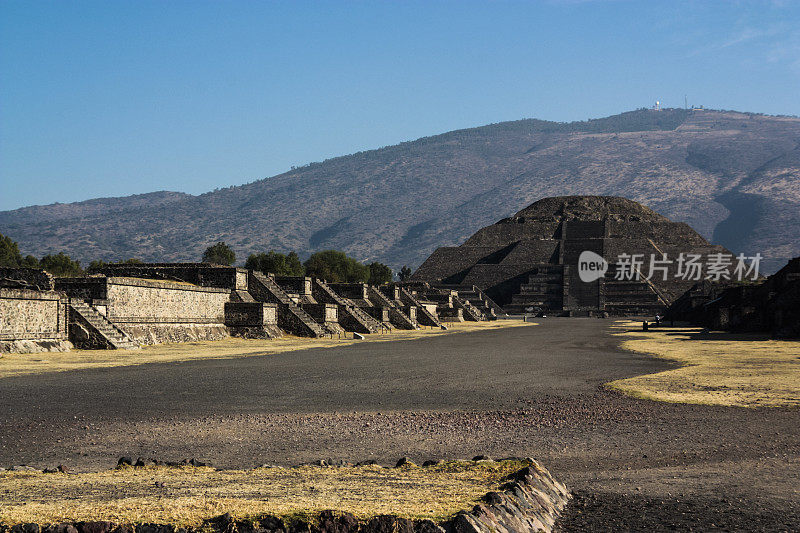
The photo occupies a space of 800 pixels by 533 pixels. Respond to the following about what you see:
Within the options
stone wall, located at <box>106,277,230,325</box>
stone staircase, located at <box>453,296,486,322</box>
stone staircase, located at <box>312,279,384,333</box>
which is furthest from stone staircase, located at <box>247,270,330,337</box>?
stone staircase, located at <box>453,296,486,322</box>

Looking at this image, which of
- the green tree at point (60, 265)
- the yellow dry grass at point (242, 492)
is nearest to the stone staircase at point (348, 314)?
the yellow dry grass at point (242, 492)

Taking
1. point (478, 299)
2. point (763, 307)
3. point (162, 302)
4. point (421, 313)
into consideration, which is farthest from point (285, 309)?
point (478, 299)

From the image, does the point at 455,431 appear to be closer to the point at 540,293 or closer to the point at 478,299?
the point at 478,299

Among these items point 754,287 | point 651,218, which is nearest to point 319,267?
point 651,218

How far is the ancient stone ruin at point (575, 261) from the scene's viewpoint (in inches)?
3816

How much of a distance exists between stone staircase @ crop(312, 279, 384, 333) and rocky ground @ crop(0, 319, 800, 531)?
93.0 ft

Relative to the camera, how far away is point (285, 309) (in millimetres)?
43219

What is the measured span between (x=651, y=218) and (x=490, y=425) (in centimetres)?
12773

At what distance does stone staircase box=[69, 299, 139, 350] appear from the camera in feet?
97.9

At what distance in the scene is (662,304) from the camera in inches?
3600

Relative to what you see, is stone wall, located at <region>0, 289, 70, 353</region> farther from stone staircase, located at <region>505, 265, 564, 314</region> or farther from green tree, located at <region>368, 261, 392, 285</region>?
green tree, located at <region>368, 261, 392, 285</region>

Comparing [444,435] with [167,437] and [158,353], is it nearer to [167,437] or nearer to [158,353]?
[167,437]

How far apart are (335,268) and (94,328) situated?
87.3 meters

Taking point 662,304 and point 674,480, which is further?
point 662,304
